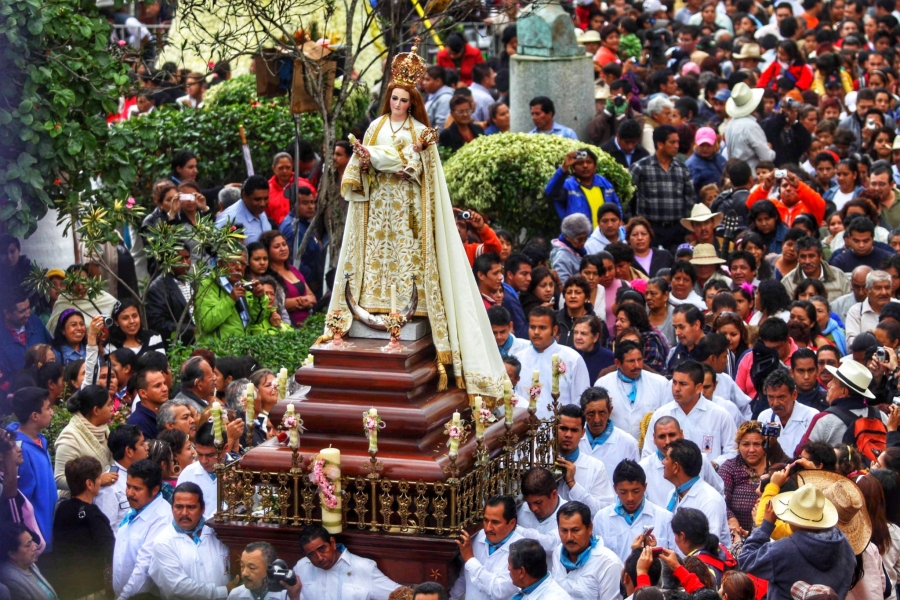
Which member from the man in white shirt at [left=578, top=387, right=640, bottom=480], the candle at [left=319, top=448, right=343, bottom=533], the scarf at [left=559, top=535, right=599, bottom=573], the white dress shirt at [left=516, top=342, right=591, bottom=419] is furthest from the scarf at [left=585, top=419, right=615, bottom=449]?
the candle at [left=319, top=448, right=343, bottom=533]

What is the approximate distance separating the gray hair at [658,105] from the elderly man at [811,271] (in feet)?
16.3

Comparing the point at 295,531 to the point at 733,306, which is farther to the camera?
the point at 733,306

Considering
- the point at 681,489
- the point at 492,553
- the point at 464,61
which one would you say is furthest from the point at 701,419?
the point at 464,61

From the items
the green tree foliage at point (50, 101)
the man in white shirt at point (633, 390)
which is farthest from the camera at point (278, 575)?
the green tree foliage at point (50, 101)

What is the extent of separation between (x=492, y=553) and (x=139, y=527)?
1.98m

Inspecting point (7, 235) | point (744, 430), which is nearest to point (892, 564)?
point (744, 430)

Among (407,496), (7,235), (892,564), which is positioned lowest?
(892,564)

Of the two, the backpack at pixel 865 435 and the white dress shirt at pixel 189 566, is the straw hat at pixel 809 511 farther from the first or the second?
the white dress shirt at pixel 189 566

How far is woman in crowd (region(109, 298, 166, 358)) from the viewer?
11523 millimetres

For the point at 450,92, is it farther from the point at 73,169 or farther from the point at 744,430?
the point at 744,430

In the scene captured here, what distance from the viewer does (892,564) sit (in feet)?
28.4

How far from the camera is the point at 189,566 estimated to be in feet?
28.1

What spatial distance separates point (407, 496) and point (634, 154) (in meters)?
8.72

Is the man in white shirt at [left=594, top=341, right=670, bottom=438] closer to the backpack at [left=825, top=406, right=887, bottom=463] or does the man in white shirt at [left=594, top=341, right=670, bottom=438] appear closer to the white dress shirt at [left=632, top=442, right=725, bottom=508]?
the white dress shirt at [left=632, top=442, right=725, bottom=508]
